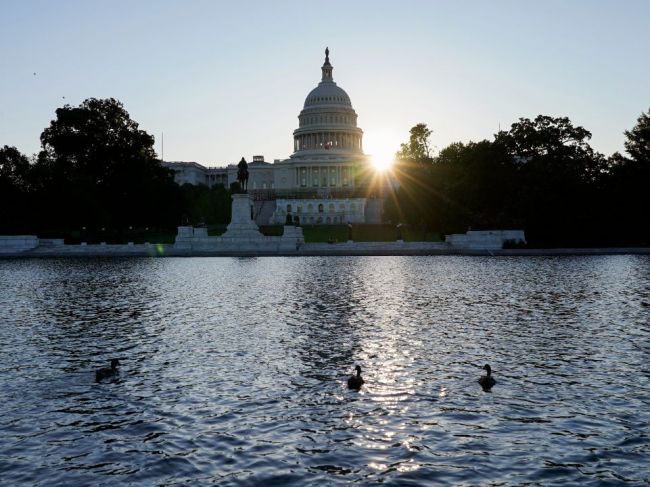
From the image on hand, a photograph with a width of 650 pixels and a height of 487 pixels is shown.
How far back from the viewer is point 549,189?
74.2m

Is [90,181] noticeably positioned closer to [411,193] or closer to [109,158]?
[109,158]

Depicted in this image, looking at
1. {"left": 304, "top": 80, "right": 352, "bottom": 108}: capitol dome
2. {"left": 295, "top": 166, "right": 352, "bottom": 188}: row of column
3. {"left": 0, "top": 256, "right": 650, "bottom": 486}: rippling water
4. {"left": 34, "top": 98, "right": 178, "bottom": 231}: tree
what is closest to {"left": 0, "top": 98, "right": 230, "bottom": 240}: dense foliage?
{"left": 34, "top": 98, "right": 178, "bottom": 231}: tree

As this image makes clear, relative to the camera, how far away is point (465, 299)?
3003cm

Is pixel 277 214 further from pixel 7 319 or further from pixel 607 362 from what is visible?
pixel 607 362

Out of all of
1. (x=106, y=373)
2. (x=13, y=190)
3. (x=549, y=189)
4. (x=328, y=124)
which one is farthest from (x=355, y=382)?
(x=328, y=124)

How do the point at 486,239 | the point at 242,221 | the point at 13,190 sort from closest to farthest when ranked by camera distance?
the point at 486,239 → the point at 242,221 → the point at 13,190

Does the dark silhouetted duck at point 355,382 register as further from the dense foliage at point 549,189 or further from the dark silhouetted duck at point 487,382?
the dense foliage at point 549,189

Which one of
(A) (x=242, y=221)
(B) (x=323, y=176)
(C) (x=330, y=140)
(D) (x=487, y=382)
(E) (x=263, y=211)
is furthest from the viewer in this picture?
(C) (x=330, y=140)

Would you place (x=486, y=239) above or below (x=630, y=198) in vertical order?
below

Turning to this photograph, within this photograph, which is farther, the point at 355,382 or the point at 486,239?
the point at 486,239

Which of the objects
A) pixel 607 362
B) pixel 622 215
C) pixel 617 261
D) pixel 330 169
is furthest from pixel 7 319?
pixel 330 169

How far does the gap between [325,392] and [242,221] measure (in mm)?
65443

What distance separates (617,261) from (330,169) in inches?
5532

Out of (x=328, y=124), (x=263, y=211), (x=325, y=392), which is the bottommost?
(x=325, y=392)
